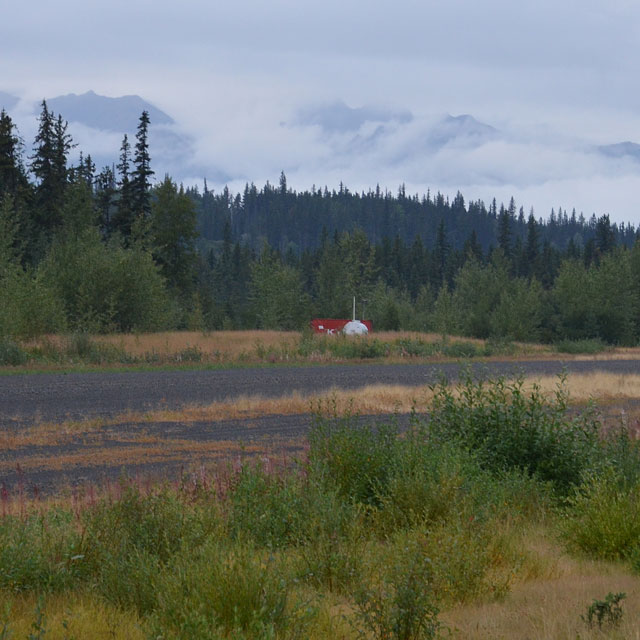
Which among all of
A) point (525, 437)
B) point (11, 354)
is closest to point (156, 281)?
point (11, 354)

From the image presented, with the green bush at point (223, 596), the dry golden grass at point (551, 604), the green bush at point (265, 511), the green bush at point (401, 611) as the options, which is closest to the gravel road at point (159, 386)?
the green bush at point (265, 511)

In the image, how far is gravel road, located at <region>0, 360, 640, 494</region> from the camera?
38.9 feet

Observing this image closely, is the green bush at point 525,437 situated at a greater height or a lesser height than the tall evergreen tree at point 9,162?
lesser

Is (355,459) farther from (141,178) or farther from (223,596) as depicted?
(141,178)

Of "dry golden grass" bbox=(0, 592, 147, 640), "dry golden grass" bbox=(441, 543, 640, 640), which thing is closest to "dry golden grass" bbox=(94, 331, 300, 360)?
"dry golden grass" bbox=(0, 592, 147, 640)

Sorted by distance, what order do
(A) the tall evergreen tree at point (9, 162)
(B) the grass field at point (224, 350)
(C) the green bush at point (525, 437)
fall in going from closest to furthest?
(C) the green bush at point (525, 437) < (B) the grass field at point (224, 350) < (A) the tall evergreen tree at point (9, 162)

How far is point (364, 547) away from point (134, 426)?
11.8 metres

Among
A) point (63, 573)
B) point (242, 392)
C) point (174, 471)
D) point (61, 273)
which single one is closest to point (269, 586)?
point (63, 573)

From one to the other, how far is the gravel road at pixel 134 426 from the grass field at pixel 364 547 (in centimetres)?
125

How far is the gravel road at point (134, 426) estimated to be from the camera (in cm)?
1187

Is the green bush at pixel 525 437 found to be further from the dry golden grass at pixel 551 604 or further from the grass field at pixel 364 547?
the dry golden grass at pixel 551 604

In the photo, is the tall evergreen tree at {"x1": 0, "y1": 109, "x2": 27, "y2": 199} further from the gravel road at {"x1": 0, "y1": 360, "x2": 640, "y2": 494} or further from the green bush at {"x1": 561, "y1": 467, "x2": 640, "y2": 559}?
the green bush at {"x1": 561, "y1": 467, "x2": 640, "y2": 559}

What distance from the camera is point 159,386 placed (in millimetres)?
25953

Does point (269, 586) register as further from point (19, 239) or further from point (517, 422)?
point (19, 239)
